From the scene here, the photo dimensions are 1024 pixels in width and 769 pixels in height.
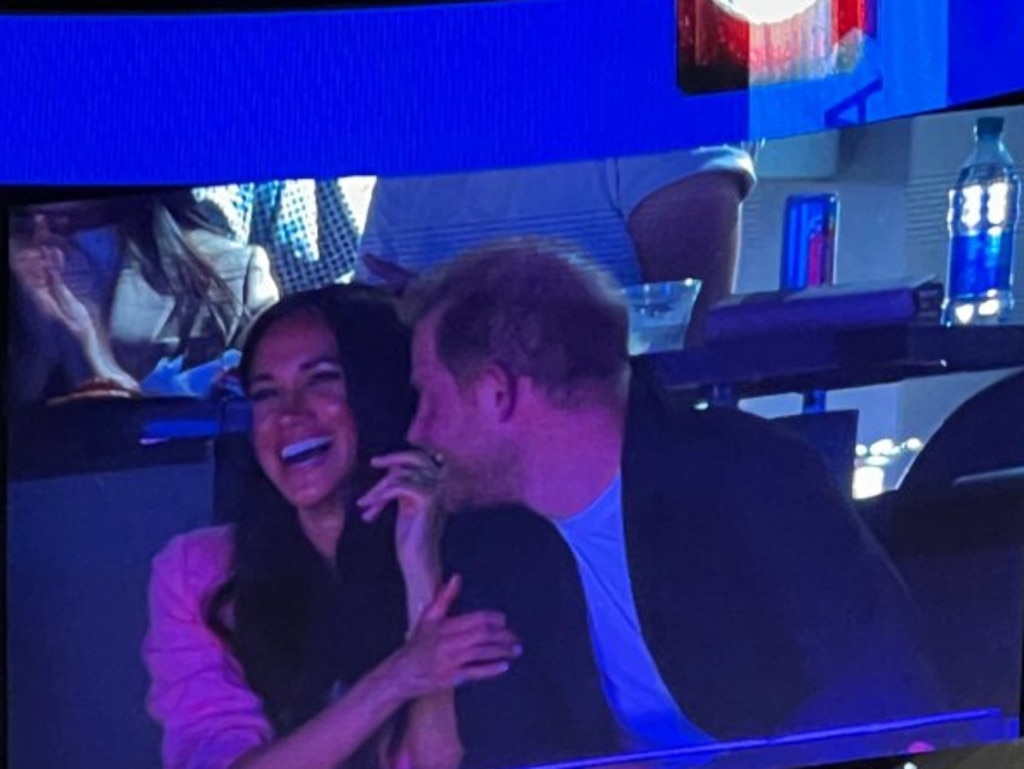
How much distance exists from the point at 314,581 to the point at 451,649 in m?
0.15

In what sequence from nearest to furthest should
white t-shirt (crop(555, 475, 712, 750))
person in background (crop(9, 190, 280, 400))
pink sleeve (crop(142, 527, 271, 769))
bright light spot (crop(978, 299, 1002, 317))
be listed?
person in background (crop(9, 190, 280, 400))
pink sleeve (crop(142, 527, 271, 769))
white t-shirt (crop(555, 475, 712, 750))
bright light spot (crop(978, 299, 1002, 317))

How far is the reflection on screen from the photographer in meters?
1.60

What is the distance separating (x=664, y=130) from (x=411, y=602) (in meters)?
0.49

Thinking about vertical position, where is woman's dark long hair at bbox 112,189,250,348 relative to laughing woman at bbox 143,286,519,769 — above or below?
above

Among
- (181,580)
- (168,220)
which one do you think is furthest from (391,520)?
(168,220)

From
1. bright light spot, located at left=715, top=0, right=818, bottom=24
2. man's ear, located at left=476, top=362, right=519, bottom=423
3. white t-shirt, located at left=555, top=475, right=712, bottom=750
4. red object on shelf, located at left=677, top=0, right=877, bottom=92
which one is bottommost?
white t-shirt, located at left=555, top=475, right=712, bottom=750

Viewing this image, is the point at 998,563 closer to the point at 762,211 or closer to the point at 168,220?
the point at 762,211

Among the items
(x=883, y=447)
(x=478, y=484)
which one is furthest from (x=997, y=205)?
(x=478, y=484)

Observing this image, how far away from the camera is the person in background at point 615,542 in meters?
1.71

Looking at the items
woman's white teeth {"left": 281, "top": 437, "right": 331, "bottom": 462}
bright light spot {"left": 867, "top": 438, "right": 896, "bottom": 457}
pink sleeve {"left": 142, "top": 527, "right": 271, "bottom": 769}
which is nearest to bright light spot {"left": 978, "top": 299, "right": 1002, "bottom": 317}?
bright light spot {"left": 867, "top": 438, "right": 896, "bottom": 457}

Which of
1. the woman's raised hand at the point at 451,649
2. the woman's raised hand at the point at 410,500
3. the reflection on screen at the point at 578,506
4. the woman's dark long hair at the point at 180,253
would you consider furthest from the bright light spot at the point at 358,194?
the woman's raised hand at the point at 451,649

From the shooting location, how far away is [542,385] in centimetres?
173

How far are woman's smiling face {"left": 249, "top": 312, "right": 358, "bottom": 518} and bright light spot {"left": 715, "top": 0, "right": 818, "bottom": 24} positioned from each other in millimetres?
467

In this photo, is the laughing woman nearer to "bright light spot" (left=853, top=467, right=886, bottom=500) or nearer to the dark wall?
the dark wall
